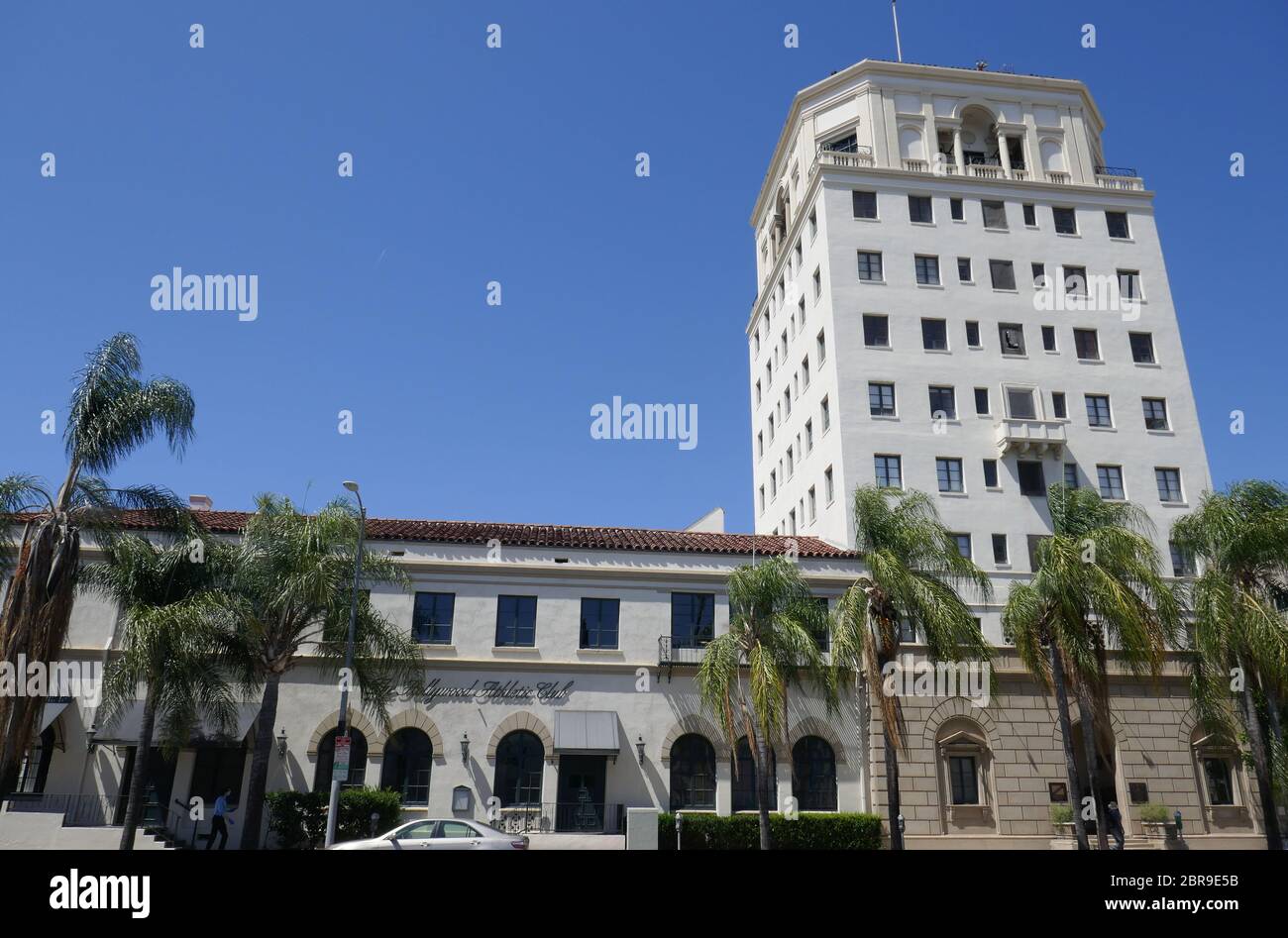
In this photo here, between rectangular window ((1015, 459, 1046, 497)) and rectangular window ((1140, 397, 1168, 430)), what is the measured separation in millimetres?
6229

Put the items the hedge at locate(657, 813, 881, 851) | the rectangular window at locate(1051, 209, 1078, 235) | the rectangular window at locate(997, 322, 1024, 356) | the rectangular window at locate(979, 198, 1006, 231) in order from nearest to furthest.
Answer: the hedge at locate(657, 813, 881, 851)
the rectangular window at locate(997, 322, 1024, 356)
the rectangular window at locate(979, 198, 1006, 231)
the rectangular window at locate(1051, 209, 1078, 235)

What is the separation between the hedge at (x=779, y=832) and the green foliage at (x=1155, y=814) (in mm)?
9871

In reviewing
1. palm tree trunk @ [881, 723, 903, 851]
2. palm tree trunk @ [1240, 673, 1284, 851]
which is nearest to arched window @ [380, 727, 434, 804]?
palm tree trunk @ [881, 723, 903, 851]

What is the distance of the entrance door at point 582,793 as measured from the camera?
94.5 feet

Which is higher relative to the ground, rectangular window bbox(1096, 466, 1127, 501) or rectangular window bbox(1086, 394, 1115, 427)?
rectangular window bbox(1086, 394, 1115, 427)

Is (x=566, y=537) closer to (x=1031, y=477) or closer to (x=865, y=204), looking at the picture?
(x=1031, y=477)

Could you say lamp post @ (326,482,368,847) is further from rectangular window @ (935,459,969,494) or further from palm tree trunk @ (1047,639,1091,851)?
rectangular window @ (935,459,969,494)

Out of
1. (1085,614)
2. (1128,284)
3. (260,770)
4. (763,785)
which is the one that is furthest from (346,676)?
(1128,284)

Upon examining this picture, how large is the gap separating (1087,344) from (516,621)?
30.3 meters

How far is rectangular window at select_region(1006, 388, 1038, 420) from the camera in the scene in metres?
39.3

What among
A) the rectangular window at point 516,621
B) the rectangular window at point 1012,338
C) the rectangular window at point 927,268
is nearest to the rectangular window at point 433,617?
the rectangular window at point 516,621

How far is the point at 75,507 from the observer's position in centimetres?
2225

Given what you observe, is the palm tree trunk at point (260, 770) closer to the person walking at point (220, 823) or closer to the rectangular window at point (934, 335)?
the person walking at point (220, 823)

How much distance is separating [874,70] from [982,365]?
59.6 ft
